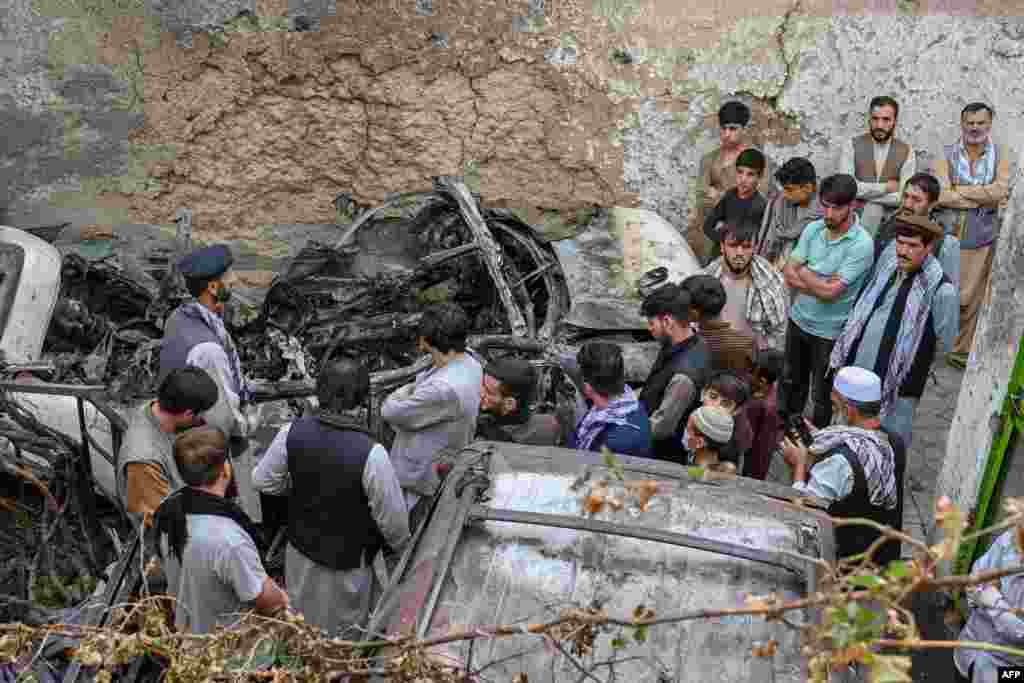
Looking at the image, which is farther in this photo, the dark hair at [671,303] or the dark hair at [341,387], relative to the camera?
the dark hair at [671,303]

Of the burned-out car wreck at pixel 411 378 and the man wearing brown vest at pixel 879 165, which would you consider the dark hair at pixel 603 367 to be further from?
the man wearing brown vest at pixel 879 165

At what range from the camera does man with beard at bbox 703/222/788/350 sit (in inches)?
253

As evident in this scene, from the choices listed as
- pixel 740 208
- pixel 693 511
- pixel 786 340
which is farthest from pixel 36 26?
pixel 693 511

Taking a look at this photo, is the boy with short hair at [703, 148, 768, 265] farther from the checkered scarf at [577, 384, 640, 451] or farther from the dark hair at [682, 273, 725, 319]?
the checkered scarf at [577, 384, 640, 451]

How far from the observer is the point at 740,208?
8078 mm

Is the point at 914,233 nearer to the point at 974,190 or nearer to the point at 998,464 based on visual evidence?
the point at 998,464

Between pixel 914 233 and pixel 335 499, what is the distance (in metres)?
3.28

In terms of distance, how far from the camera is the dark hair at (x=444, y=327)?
501 cm

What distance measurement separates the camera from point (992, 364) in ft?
18.1

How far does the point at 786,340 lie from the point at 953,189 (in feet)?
6.89

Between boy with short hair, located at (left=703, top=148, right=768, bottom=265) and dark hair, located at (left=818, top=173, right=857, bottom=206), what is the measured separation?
148 cm

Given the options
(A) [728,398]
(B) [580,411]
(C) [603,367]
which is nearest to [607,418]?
(C) [603,367]

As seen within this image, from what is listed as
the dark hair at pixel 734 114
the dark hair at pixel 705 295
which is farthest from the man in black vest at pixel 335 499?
→ the dark hair at pixel 734 114

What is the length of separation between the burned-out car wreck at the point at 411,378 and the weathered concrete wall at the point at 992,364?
5.70ft
